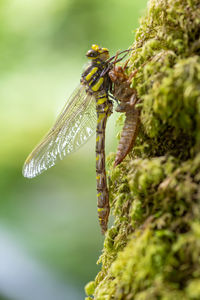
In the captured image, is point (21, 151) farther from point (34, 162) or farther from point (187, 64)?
point (187, 64)

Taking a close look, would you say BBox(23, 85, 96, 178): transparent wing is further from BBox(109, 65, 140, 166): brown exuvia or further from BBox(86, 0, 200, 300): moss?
BBox(86, 0, 200, 300): moss

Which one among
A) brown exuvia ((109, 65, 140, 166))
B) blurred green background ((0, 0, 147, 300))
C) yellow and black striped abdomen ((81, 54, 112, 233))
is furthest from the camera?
blurred green background ((0, 0, 147, 300))

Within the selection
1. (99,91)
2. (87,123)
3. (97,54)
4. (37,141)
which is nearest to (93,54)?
(97,54)

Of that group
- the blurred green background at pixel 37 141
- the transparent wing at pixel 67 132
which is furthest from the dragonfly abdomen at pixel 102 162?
the blurred green background at pixel 37 141

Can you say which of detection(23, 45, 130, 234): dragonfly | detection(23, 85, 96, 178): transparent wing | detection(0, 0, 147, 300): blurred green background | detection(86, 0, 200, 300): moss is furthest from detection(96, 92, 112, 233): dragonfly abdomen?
detection(0, 0, 147, 300): blurred green background

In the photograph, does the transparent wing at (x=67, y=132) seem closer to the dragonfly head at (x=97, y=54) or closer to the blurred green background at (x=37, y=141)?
the dragonfly head at (x=97, y=54)

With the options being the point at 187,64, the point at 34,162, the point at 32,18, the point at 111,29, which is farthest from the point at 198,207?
the point at 32,18
